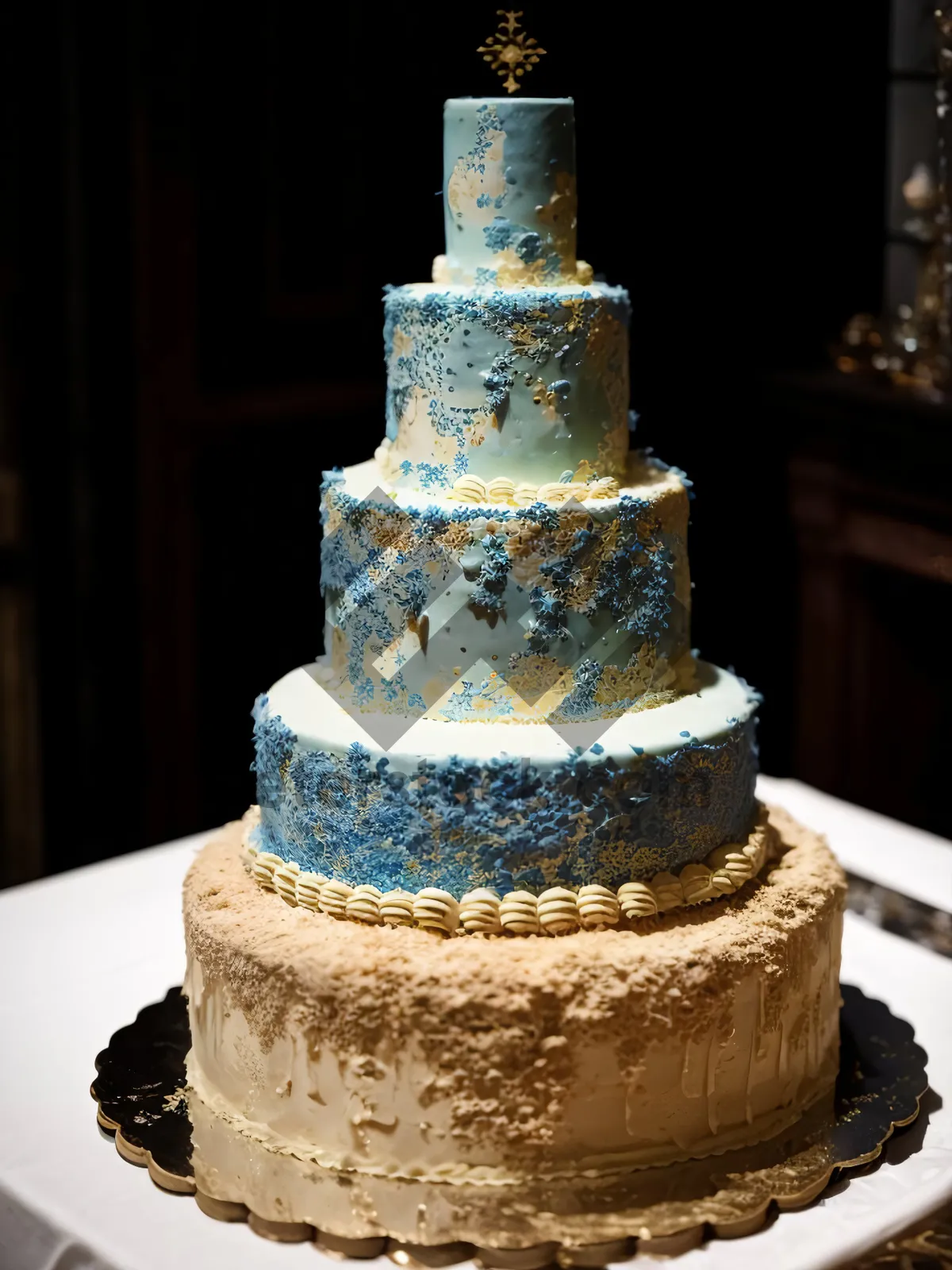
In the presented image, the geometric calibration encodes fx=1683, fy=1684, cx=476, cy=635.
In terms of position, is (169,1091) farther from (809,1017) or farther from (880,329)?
(880,329)

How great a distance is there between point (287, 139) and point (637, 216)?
0.98m

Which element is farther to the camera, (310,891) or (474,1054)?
(310,891)

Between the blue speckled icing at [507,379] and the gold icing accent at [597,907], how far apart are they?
675 millimetres

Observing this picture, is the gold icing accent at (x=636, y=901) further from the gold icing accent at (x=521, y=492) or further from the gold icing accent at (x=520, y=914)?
the gold icing accent at (x=521, y=492)

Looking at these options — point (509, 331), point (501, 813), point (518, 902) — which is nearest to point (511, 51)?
point (509, 331)

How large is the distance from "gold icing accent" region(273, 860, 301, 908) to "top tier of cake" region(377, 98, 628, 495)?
Answer: 0.67 metres

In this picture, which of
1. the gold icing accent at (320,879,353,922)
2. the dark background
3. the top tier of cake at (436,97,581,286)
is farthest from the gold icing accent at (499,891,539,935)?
the dark background

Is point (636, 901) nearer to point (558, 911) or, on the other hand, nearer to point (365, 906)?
point (558, 911)

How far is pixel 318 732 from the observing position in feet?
9.05

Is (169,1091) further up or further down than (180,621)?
further down

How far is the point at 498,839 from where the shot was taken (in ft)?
8.72

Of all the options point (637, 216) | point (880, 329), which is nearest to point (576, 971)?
point (637, 216)

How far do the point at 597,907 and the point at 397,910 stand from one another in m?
0.32

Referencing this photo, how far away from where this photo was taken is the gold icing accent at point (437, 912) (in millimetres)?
2660
